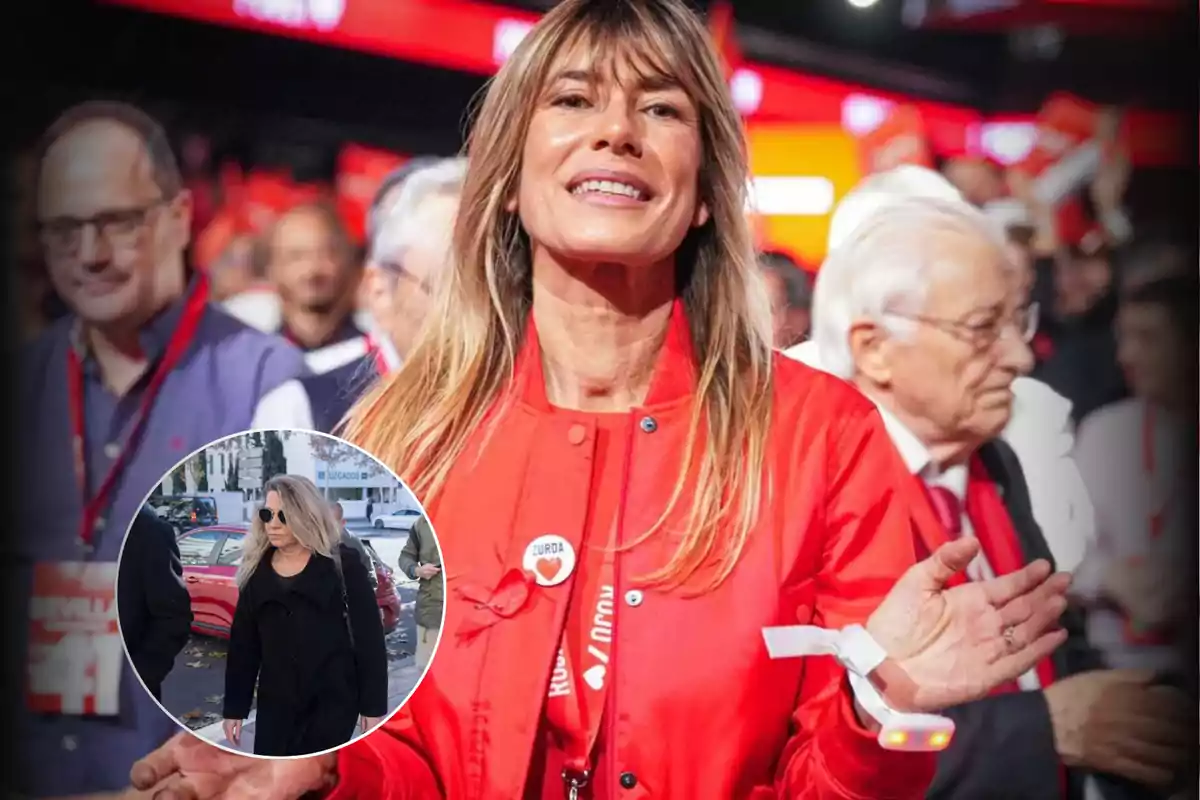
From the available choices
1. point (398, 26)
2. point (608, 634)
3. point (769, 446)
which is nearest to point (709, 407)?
point (769, 446)

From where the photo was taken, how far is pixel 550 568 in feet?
6.89

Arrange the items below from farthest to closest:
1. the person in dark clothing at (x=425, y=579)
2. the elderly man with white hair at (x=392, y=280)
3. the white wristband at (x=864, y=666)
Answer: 1. the elderly man with white hair at (x=392, y=280)
2. the person in dark clothing at (x=425, y=579)
3. the white wristband at (x=864, y=666)

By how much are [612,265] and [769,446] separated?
0.43 m

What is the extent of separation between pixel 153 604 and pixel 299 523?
1.02ft

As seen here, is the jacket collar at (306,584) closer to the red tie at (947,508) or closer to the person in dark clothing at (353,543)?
the person in dark clothing at (353,543)

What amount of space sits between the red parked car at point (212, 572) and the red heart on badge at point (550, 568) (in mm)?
554

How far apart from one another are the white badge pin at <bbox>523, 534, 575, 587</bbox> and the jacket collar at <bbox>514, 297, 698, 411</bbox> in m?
0.24

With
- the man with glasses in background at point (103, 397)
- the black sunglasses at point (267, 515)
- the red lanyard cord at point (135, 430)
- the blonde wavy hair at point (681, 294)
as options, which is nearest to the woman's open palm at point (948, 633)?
the blonde wavy hair at point (681, 294)

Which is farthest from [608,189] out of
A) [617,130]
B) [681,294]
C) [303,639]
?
[303,639]

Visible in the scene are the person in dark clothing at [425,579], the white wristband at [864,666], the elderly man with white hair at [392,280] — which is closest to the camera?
the white wristband at [864,666]

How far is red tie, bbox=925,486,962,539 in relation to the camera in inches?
89.6

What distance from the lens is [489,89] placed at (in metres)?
2.22

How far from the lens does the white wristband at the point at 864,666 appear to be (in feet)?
6.70

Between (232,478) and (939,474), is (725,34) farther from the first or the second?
(232,478)
